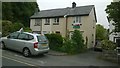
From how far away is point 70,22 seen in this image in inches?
1021

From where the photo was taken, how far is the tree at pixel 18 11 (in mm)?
39131

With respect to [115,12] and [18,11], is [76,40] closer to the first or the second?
[115,12]

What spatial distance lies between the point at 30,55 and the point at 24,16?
1289 inches

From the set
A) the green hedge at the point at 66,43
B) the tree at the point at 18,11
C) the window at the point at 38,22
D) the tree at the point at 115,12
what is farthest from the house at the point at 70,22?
the tree at the point at 18,11

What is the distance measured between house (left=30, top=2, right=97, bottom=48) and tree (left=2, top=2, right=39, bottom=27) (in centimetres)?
1168

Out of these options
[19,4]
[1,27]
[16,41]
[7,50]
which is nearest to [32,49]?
[16,41]

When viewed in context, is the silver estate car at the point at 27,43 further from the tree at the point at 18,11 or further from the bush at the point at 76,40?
the tree at the point at 18,11

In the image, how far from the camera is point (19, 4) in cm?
4253

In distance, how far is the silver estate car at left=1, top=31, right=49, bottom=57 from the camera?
12062 mm

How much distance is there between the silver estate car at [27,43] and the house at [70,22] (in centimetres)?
1265

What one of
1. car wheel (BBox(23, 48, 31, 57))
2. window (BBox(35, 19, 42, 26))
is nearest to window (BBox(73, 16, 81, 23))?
window (BBox(35, 19, 42, 26))

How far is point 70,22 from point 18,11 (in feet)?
67.7

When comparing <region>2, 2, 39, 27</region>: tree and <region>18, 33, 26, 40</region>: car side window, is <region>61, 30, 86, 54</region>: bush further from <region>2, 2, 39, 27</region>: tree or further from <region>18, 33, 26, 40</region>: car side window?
<region>2, 2, 39, 27</region>: tree

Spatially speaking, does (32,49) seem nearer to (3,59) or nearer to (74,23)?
(3,59)
